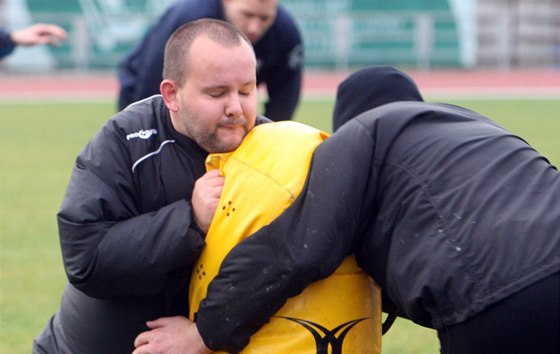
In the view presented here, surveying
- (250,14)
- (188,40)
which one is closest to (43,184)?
(250,14)

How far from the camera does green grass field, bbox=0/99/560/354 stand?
573 cm

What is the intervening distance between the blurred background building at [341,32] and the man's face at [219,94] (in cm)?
2254

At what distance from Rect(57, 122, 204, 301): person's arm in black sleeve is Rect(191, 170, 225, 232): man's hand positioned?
0.09ft

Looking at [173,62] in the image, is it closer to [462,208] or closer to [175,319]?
[175,319]

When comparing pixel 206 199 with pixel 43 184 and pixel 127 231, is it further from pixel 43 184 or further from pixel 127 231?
pixel 43 184

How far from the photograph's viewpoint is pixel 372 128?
3.14 meters

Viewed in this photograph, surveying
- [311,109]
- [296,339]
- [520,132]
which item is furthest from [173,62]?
[311,109]

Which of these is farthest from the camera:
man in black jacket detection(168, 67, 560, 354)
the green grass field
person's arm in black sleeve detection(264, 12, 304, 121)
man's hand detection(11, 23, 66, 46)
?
person's arm in black sleeve detection(264, 12, 304, 121)

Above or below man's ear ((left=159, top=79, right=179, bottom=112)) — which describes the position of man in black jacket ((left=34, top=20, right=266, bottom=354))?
below

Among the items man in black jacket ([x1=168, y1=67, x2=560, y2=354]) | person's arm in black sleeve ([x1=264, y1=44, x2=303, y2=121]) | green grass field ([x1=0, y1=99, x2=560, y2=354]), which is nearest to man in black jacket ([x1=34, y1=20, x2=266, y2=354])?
man in black jacket ([x1=168, y1=67, x2=560, y2=354])

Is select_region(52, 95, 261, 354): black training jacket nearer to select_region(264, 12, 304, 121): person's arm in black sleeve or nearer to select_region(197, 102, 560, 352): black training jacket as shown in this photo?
select_region(197, 102, 560, 352): black training jacket

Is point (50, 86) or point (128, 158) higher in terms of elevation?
point (128, 158)

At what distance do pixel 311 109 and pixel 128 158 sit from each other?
14611mm

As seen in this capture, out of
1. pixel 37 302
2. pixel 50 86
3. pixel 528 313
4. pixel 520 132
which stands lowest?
pixel 50 86
